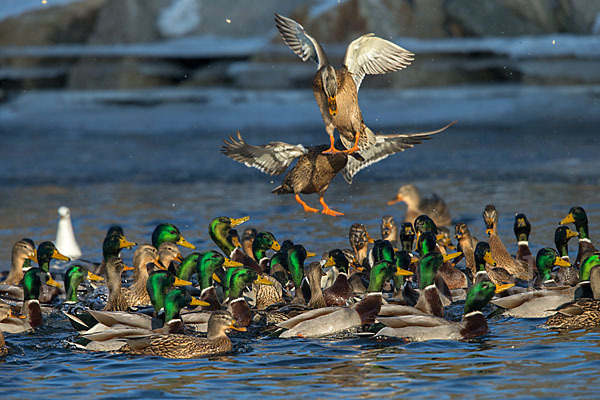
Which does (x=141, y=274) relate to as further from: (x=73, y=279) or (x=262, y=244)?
(x=262, y=244)

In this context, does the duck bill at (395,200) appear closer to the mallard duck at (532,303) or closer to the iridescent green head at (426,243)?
the iridescent green head at (426,243)

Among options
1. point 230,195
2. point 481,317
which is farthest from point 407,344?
point 230,195

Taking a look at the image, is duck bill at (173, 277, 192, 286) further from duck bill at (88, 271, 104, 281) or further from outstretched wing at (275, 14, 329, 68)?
outstretched wing at (275, 14, 329, 68)

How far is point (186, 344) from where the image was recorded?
303 inches

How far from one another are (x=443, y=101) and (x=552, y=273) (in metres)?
9.94

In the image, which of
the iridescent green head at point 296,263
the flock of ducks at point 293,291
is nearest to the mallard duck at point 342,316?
the flock of ducks at point 293,291

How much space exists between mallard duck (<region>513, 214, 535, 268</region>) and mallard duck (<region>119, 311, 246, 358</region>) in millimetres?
3915

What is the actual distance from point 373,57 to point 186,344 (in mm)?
3459

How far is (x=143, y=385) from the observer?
6883 millimetres

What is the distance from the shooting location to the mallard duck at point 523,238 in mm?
10703

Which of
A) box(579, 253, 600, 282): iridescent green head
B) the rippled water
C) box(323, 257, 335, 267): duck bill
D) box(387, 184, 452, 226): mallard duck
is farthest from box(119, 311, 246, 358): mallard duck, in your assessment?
box(387, 184, 452, 226): mallard duck

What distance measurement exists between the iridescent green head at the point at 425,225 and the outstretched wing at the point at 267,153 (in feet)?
4.30

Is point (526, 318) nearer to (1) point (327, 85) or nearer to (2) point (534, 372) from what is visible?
(2) point (534, 372)

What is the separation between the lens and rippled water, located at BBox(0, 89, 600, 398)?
269 inches
